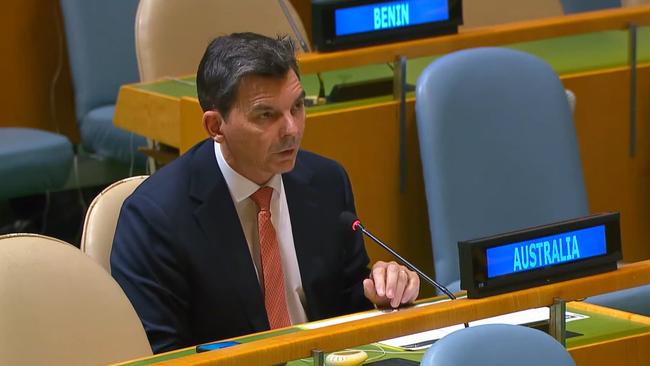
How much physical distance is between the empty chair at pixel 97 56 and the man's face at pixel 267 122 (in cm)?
193

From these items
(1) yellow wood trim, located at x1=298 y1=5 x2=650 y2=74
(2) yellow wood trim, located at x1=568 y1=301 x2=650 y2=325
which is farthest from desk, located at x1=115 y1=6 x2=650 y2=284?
(2) yellow wood trim, located at x1=568 y1=301 x2=650 y2=325

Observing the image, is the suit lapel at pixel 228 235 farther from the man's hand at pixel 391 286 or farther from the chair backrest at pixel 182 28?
the chair backrest at pixel 182 28

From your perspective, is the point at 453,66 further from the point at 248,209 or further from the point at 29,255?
the point at 29,255

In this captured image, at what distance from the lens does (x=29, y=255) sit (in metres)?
1.87

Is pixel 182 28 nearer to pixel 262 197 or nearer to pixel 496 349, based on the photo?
pixel 262 197

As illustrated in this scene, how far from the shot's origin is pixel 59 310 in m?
1.85

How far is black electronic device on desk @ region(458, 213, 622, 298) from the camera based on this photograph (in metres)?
1.74

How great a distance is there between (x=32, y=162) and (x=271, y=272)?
177 centimetres

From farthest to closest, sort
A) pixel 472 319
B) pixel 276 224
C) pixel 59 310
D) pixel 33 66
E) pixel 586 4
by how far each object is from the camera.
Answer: pixel 586 4, pixel 33 66, pixel 276 224, pixel 59 310, pixel 472 319

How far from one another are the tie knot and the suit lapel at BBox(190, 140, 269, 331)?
44mm

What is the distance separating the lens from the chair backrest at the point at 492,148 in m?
2.78

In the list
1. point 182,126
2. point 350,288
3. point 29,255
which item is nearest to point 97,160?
point 182,126

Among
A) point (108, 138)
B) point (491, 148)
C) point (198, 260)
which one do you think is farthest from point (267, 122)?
point (108, 138)

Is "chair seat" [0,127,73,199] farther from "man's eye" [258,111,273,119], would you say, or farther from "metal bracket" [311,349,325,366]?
"metal bracket" [311,349,325,366]
